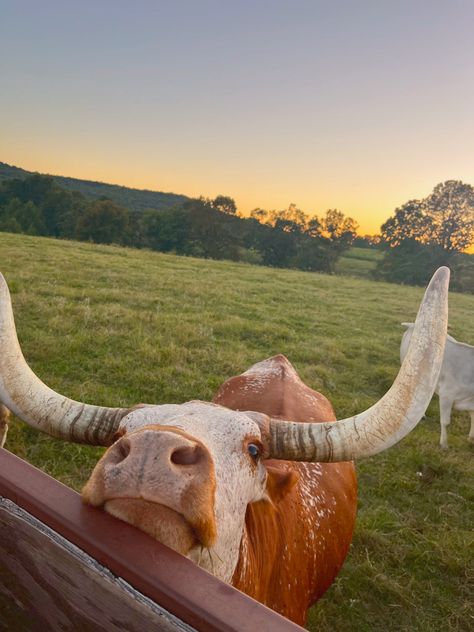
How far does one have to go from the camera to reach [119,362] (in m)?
7.41

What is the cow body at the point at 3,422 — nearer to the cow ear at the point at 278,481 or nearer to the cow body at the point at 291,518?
the cow body at the point at 291,518

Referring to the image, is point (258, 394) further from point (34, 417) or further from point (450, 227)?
point (450, 227)

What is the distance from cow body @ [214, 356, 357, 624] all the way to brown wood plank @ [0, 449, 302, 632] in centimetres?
116

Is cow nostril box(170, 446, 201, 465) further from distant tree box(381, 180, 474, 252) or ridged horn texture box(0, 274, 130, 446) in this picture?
distant tree box(381, 180, 474, 252)

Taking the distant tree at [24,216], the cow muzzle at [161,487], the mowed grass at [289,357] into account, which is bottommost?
the mowed grass at [289,357]

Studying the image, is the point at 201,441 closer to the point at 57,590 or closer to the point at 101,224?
the point at 57,590

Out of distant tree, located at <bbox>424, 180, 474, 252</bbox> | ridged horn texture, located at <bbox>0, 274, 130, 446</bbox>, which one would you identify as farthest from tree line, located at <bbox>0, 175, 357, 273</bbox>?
ridged horn texture, located at <bbox>0, 274, 130, 446</bbox>

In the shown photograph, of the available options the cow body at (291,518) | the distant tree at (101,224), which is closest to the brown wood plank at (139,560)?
the cow body at (291,518)

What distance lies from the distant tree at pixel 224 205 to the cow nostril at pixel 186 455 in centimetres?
6102

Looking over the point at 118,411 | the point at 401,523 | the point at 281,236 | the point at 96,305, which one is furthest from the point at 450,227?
the point at 118,411

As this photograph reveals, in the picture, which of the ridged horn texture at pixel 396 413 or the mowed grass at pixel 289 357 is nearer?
the ridged horn texture at pixel 396 413

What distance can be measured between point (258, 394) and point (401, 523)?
7.41 feet

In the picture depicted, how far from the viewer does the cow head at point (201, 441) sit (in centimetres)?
132

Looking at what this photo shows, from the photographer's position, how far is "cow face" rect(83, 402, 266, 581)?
1.30 meters
